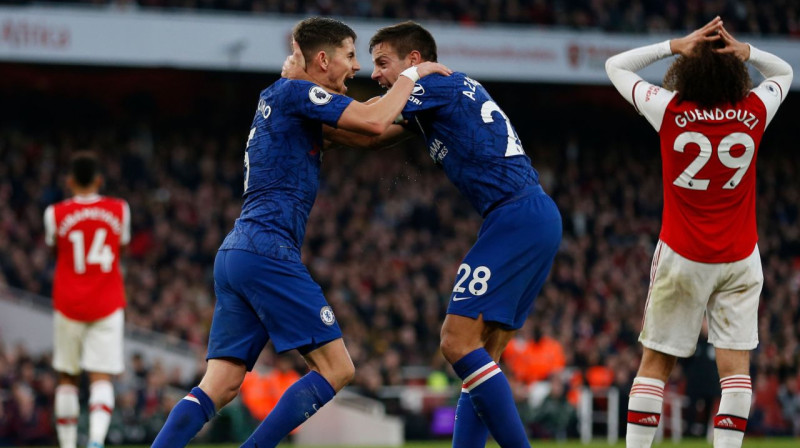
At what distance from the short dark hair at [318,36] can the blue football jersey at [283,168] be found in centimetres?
23

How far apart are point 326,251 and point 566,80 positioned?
719 centimetres

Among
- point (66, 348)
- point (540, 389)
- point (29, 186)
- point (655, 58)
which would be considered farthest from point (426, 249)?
point (655, 58)

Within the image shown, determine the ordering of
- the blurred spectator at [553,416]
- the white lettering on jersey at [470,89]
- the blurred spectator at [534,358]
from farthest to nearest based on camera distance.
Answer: the blurred spectator at [534,358], the blurred spectator at [553,416], the white lettering on jersey at [470,89]

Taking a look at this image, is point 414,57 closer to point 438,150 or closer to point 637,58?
point 438,150

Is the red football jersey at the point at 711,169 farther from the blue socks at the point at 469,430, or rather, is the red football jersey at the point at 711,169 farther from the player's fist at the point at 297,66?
the player's fist at the point at 297,66

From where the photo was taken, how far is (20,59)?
848 inches

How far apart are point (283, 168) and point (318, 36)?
0.71 meters

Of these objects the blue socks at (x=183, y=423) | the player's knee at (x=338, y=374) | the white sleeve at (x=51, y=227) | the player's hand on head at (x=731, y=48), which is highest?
the player's hand on head at (x=731, y=48)

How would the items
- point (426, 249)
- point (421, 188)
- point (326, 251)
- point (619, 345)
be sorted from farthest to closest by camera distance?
point (421, 188) → point (426, 249) → point (326, 251) → point (619, 345)

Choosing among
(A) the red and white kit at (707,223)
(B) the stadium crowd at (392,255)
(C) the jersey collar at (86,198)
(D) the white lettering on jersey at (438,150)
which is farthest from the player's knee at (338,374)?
(B) the stadium crowd at (392,255)

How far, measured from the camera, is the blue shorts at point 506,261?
568cm

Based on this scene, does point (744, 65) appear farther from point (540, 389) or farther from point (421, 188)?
point (421, 188)

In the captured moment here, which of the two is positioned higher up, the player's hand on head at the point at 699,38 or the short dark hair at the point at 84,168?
the player's hand on head at the point at 699,38

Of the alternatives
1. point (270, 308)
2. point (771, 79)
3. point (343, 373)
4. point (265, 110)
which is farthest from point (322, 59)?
point (771, 79)
